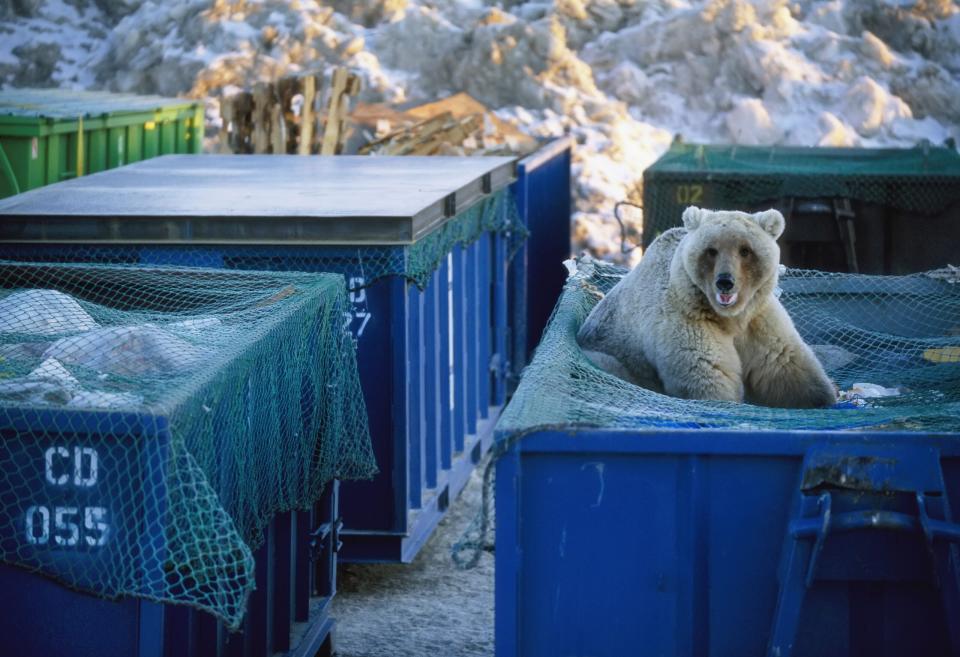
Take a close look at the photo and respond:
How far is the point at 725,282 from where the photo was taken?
19.9ft

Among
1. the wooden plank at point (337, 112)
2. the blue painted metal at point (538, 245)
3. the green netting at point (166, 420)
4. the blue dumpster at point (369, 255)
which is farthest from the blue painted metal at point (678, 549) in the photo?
the wooden plank at point (337, 112)

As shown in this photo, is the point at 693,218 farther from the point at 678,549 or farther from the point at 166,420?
the point at 166,420

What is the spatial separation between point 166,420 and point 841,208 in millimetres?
7542

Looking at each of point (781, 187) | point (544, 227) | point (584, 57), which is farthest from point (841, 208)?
point (584, 57)

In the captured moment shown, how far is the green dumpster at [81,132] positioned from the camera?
1154 cm

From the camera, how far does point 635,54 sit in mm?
22578

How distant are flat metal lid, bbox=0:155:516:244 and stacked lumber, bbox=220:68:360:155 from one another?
5391mm

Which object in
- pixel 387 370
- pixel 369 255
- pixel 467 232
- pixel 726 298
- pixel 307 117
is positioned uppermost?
pixel 726 298

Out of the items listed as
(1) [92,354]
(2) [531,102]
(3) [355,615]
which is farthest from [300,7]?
(1) [92,354]

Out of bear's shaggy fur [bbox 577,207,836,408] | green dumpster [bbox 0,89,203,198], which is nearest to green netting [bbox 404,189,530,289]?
bear's shaggy fur [bbox 577,207,836,408]

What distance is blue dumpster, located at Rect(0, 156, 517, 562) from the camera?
7402 mm

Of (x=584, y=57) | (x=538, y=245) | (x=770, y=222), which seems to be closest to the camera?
(x=770, y=222)

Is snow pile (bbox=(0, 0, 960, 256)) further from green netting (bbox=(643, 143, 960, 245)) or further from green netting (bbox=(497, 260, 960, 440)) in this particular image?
→ green netting (bbox=(497, 260, 960, 440))

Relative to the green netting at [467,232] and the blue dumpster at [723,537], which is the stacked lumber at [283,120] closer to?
the green netting at [467,232]
